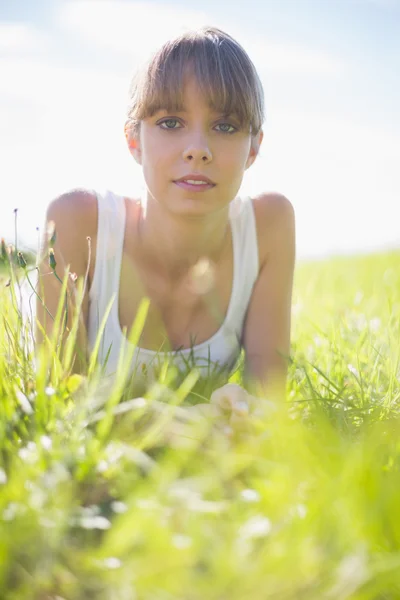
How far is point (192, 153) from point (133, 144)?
448mm

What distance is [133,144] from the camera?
2590 mm

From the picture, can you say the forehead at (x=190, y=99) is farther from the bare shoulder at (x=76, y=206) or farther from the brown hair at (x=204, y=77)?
the bare shoulder at (x=76, y=206)

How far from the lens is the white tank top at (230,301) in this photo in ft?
8.86

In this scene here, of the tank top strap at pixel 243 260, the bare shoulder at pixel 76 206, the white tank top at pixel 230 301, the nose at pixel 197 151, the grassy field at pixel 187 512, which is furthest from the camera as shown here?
the tank top strap at pixel 243 260

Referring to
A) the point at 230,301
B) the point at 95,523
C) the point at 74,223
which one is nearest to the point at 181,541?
the point at 95,523

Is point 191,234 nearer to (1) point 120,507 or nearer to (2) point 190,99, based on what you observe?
(2) point 190,99

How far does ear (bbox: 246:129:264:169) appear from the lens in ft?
8.70

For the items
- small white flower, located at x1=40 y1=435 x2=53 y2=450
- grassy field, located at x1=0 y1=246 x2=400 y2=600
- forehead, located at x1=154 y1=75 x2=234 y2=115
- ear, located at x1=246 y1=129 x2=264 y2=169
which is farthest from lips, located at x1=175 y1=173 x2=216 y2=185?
small white flower, located at x1=40 y1=435 x2=53 y2=450

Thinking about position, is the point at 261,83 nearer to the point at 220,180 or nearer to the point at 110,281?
the point at 220,180

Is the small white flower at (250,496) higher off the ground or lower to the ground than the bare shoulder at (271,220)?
lower

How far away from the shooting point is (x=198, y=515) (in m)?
1.10

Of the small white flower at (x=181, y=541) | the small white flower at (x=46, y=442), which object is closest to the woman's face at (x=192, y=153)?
the small white flower at (x=46, y=442)

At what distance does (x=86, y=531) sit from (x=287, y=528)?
0.38m

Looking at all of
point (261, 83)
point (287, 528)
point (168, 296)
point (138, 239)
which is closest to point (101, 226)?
point (138, 239)
